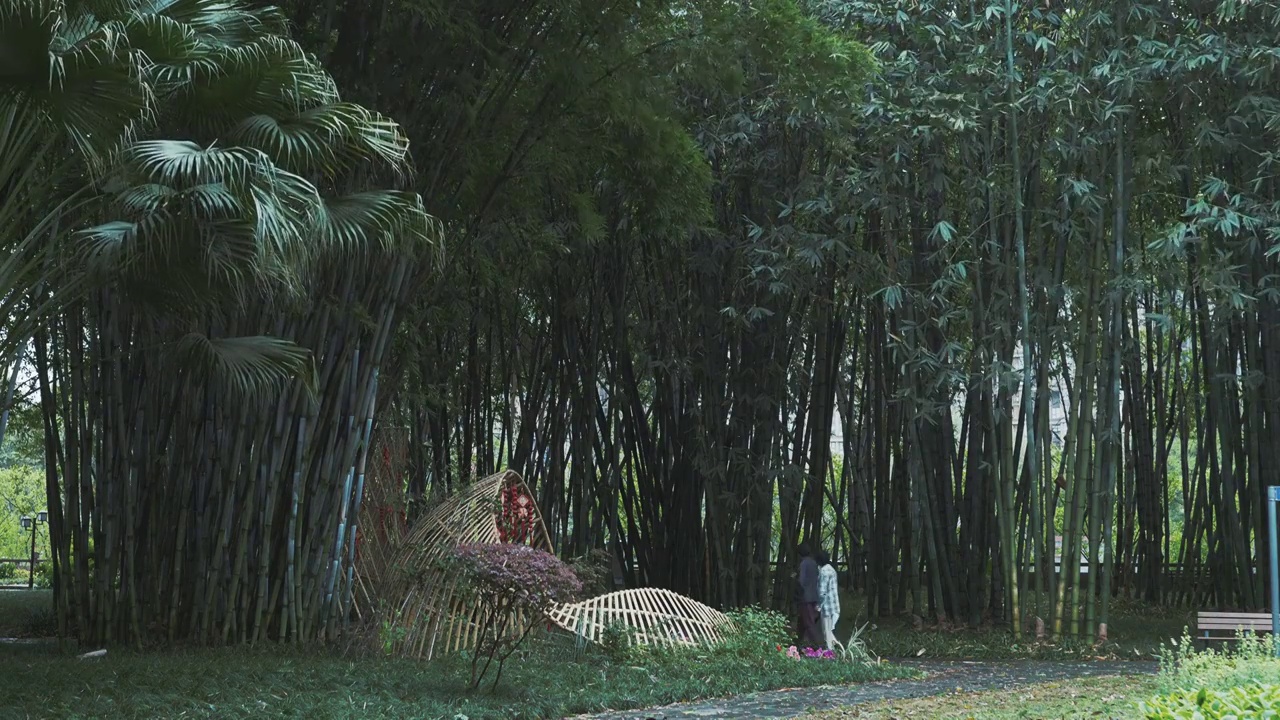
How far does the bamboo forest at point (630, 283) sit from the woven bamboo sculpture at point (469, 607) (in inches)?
6.3

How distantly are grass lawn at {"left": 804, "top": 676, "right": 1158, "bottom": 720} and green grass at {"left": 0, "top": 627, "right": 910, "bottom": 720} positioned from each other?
89cm


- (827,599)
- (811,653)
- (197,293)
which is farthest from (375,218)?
(827,599)

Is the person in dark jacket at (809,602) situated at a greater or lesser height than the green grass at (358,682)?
greater

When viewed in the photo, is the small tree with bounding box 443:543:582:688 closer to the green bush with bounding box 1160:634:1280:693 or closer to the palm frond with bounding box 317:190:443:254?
the palm frond with bounding box 317:190:443:254

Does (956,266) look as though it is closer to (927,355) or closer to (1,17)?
(927,355)

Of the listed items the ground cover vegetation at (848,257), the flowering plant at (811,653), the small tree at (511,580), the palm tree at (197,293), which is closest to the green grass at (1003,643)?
the ground cover vegetation at (848,257)

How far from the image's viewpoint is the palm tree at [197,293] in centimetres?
457

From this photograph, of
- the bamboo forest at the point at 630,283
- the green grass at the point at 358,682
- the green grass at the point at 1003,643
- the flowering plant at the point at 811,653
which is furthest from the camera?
the green grass at the point at 1003,643

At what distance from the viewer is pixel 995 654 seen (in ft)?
27.5

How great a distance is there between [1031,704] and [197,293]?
382 centimetres

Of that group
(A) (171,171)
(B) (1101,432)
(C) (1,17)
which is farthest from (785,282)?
(C) (1,17)

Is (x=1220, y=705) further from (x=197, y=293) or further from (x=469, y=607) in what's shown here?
(x=469, y=607)

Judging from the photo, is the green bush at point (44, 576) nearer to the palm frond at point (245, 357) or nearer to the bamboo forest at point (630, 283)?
the bamboo forest at point (630, 283)

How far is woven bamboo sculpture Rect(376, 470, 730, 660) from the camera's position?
7.02 m
